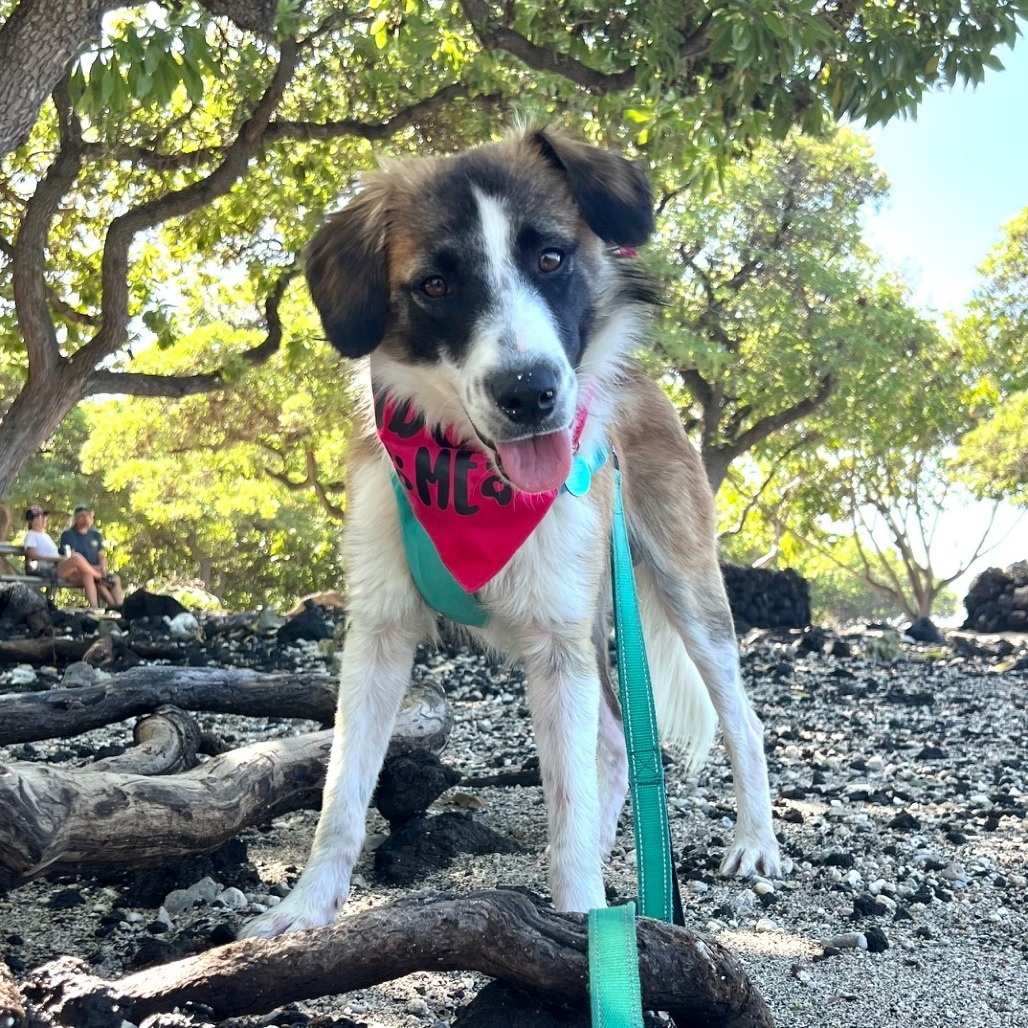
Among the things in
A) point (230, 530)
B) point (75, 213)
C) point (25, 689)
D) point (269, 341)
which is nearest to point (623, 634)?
point (25, 689)

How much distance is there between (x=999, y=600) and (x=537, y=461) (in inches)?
586

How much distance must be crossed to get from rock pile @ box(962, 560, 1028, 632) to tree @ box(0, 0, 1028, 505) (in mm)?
9705

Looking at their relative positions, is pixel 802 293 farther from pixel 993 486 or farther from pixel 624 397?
pixel 624 397

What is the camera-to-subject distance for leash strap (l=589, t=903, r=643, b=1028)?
206 centimetres

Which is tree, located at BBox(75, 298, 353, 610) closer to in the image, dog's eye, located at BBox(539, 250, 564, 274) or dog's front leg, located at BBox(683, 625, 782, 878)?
dog's front leg, located at BBox(683, 625, 782, 878)

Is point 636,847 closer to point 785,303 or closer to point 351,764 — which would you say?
point 351,764

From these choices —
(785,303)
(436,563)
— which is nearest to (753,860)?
(436,563)

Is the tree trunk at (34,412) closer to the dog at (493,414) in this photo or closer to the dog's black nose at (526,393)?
the dog at (493,414)

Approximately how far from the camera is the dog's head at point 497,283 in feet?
9.03

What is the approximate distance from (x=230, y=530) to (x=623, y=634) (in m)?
28.6

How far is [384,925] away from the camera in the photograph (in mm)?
2182

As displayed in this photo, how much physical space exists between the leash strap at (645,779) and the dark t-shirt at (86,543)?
14699 millimetres

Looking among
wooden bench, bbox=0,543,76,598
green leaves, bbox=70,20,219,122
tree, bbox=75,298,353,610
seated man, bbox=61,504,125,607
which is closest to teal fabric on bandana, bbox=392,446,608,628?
green leaves, bbox=70,20,219,122

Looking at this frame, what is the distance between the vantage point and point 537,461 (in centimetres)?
288
